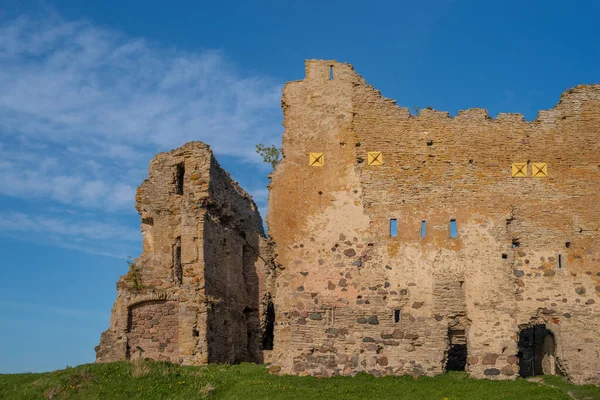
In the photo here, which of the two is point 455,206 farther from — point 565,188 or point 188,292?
point 188,292

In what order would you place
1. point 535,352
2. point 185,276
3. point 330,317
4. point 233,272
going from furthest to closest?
1. point 233,272
2. point 185,276
3. point 535,352
4. point 330,317

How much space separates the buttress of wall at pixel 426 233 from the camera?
20266mm

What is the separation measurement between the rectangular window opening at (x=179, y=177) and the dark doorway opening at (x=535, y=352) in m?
11.1

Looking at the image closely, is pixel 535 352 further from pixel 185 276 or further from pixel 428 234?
pixel 185 276

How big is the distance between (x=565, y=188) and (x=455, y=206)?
2.91 meters

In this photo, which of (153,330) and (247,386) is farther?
(153,330)

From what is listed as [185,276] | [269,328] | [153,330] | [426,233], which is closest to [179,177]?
[185,276]

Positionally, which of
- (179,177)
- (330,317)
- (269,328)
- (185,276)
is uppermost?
(179,177)

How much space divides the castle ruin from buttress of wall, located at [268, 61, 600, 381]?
0.03 meters

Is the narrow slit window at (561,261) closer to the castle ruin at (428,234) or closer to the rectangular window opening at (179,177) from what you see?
the castle ruin at (428,234)

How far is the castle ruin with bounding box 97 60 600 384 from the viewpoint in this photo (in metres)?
20.3

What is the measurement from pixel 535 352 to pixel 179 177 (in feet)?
39.0

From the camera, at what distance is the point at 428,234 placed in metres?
20.9

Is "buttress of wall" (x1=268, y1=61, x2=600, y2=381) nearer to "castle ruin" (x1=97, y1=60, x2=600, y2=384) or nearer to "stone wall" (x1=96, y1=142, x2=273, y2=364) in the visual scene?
"castle ruin" (x1=97, y1=60, x2=600, y2=384)
